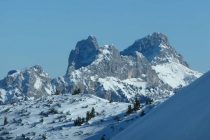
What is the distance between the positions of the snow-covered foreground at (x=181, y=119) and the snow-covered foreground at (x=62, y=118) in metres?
101

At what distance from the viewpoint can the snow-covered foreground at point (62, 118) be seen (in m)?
137

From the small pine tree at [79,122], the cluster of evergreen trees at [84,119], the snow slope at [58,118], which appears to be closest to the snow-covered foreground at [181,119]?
the snow slope at [58,118]

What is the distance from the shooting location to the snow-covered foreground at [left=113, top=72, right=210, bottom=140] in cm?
2077

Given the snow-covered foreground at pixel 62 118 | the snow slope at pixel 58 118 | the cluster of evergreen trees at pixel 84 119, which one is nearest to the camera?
the snow-covered foreground at pixel 62 118

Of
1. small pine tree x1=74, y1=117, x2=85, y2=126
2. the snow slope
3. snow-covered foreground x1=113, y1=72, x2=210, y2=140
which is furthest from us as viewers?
small pine tree x1=74, y1=117, x2=85, y2=126

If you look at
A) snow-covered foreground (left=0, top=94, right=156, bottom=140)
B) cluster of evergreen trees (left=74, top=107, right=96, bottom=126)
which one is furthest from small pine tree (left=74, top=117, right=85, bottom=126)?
snow-covered foreground (left=0, top=94, right=156, bottom=140)

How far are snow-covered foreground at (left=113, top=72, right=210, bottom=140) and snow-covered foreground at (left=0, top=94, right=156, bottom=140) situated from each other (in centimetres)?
10104

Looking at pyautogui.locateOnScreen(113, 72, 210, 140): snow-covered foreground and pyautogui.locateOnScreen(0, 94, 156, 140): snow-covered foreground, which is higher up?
pyautogui.locateOnScreen(0, 94, 156, 140): snow-covered foreground

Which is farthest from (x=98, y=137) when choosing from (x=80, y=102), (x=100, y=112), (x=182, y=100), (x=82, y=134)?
(x=182, y=100)

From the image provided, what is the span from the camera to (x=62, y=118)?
161m

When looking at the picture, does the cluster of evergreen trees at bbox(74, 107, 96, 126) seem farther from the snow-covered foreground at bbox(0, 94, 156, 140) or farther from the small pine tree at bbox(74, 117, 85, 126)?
the snow-covered foreground at bbox(0, 94, 156, 140)

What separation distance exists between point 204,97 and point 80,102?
6050 inches

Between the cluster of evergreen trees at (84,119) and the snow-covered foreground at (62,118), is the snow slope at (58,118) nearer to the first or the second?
the snow-covered foreground at (62,118)

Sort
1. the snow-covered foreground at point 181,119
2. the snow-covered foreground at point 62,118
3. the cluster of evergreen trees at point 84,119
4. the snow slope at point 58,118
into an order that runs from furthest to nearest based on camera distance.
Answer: the cluster of evergreen trees at point 84,119 → the snow slope at point 58,118 → the snow-covered foreground at point 62,118 → the snow-covered foreground at point 181,119
